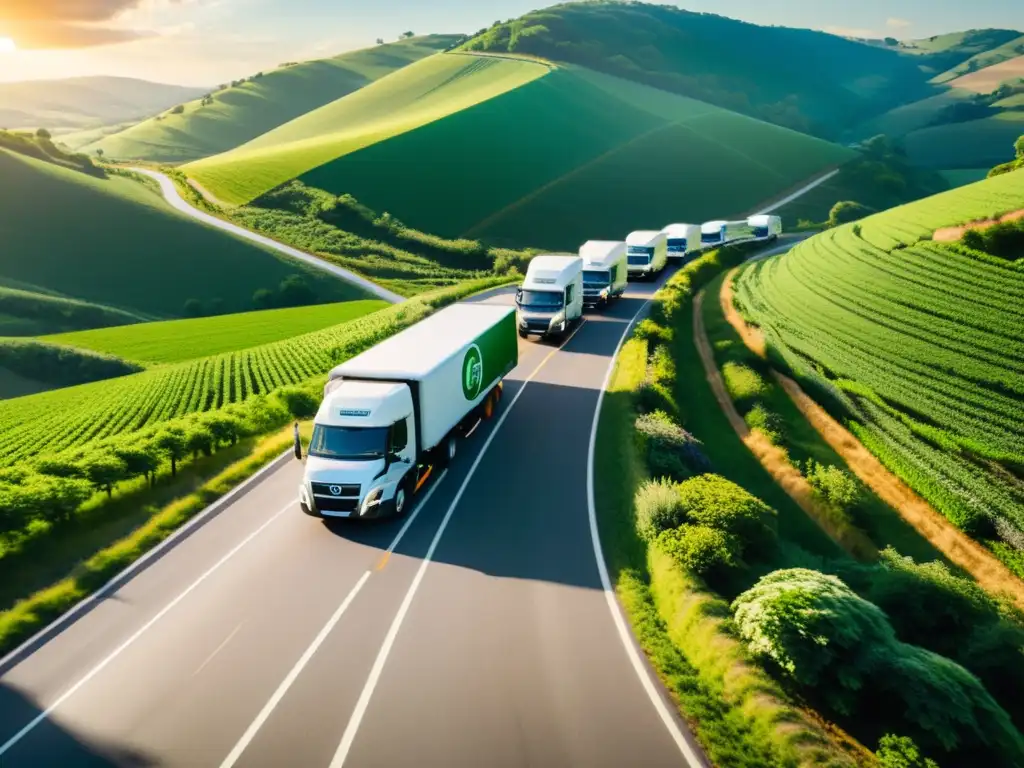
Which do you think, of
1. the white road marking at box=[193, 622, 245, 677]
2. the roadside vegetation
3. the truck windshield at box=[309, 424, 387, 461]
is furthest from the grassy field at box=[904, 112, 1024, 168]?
the white road marking at box=[193, 622, 245, 677]

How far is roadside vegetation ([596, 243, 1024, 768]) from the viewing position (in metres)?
9.77

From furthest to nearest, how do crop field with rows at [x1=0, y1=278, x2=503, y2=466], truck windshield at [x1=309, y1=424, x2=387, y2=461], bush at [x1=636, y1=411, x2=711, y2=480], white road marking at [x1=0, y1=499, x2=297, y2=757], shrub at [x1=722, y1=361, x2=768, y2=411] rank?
shrub at [x1=722, y1=361, x2=768, y2=411], crop field with rows at [x1=0, y1=278, x2=503, y2=466], bush at [x1=636, y1=411, x2=711, y2=480], truck windshield at [x1=309, y1=424, x2=387, y2=461], white road marking at [x1=0, y1=499, x2=297, y2=757]

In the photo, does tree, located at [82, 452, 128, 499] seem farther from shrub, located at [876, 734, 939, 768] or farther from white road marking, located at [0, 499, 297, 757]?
shrub, located at [876, 734, 939, 768]

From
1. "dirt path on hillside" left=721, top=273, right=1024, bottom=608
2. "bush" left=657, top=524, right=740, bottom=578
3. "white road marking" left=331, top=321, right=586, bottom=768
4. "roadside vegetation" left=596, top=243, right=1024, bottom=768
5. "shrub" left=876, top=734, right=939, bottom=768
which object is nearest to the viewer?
"shrub" left=876, top=734, right=939, bottom=768

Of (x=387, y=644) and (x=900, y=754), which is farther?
(x=387, y=644)

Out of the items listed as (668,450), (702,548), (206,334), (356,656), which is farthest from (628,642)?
(206,334)

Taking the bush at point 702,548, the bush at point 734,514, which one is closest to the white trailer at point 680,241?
the bush at point 734,514

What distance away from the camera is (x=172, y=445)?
21438 millimetres

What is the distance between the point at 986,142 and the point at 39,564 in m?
180

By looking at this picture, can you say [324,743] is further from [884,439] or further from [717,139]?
[717,139]

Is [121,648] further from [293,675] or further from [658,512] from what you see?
[658,512]

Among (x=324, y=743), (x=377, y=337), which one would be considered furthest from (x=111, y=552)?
(x=377, y=337)

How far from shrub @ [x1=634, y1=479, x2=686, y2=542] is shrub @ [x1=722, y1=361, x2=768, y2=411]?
44.3 ft

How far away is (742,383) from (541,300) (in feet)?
36.4
